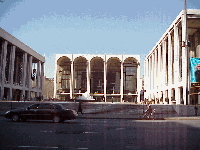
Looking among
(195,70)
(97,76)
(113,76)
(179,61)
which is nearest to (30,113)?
(195,70)

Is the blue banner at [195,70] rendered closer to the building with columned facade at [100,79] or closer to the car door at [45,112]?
the car door at [45,112]

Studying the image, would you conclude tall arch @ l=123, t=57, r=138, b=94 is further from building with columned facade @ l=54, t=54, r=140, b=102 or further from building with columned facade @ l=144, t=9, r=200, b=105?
building with columned facade @ l=144, t=9, r=200, b=105

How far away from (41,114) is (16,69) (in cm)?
6620

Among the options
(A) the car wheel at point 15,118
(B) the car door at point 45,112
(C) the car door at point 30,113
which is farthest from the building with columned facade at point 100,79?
(A) the car wheel at point 15,118

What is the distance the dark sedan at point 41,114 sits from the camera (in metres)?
16.8

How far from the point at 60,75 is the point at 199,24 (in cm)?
6402

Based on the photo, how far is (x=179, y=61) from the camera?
4844cm

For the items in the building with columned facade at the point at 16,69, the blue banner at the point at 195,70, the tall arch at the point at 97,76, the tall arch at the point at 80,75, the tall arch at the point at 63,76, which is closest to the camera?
the blue banner at the point at 195,70

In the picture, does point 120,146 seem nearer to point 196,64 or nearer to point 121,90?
point 196,64

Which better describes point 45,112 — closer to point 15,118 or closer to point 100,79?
point 15,118

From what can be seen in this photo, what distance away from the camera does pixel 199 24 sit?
151ft

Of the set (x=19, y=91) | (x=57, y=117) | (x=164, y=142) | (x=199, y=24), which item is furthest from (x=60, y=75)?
(x=164, y=142)

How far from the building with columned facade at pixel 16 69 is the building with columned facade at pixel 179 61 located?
3259 cm

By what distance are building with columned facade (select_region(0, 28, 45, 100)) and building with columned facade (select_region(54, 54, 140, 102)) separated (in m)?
8.66
